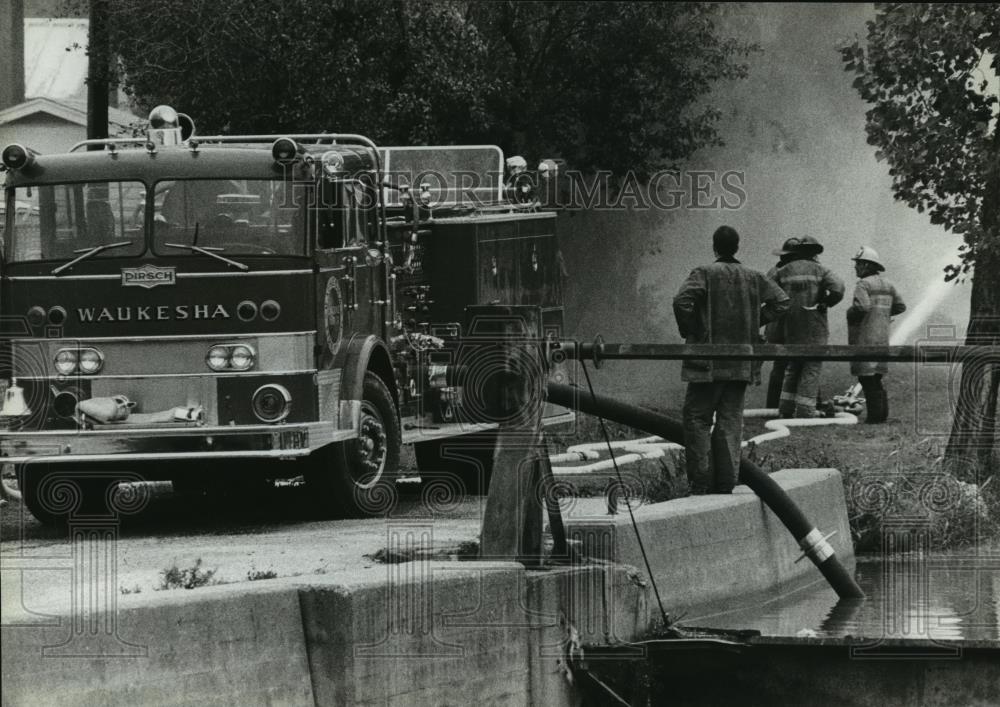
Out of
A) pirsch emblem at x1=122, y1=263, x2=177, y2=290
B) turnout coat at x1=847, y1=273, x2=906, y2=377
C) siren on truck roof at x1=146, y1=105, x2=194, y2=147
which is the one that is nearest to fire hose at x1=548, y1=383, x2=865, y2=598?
pirsch emblem at x1=122, y1=263, x2=177, y2=290

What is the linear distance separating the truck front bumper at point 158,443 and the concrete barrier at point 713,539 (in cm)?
182

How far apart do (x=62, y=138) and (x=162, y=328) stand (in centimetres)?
1677

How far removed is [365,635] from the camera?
24.8 ft

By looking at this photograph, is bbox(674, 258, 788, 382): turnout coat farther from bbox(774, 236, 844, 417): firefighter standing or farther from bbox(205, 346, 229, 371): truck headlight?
bbox(774, 236, 844, 417): firefighter standing

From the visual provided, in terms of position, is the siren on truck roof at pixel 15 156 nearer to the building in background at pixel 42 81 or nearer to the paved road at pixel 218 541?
the paved road at pixel 218 541

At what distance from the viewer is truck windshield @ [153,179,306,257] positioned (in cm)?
1164

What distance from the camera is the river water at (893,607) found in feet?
34.0

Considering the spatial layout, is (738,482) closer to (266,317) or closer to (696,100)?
(266,317)

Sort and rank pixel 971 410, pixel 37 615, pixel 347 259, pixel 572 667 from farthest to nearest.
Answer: pixel 971 410 → pixel 347 259 → pixel 572 667 → pixel 37 615

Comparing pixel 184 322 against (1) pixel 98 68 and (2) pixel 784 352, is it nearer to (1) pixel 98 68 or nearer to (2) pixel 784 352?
(2) pixel 784 352

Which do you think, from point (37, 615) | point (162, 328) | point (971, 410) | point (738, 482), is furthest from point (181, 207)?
point (971, 410)

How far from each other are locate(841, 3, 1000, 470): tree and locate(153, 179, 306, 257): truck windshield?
619cm

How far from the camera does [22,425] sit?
11.6 m

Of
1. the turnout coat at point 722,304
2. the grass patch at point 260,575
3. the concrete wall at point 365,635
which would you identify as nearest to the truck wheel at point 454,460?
the turnout coat at point 722,304
